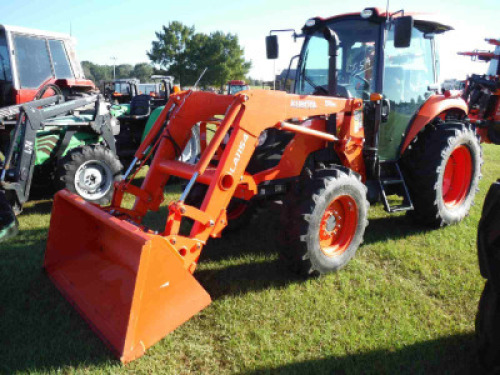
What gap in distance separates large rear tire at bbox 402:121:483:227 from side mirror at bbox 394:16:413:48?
4.81 feet

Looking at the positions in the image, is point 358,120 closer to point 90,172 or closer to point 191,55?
point 90,172

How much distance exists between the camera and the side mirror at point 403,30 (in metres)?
3.34

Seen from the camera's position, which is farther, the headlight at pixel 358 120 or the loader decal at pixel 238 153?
the headlight at pixel 358 120

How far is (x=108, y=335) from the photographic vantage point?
8.54 feet

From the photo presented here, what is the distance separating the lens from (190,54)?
42219 mm

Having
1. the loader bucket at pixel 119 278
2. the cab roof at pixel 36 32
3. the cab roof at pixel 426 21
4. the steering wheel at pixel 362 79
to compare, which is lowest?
the loader bucket at pixel 119 278

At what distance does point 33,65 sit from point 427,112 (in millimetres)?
6471

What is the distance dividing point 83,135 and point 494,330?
580 centimetres

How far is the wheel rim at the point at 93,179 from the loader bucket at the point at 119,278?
2249 millimetres

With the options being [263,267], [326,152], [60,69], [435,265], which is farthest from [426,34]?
[60,69]

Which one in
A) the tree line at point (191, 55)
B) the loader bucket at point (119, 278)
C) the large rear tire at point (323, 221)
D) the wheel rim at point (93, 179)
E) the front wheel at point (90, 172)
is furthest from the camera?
the tree line at point (191, 55)

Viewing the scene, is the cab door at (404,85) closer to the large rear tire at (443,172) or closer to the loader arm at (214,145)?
the large rear tire at (443,172)

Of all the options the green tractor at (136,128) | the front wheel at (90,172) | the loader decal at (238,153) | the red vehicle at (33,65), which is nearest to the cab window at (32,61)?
the red vehicle at (33,65)

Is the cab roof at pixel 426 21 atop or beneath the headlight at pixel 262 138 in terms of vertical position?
atop
